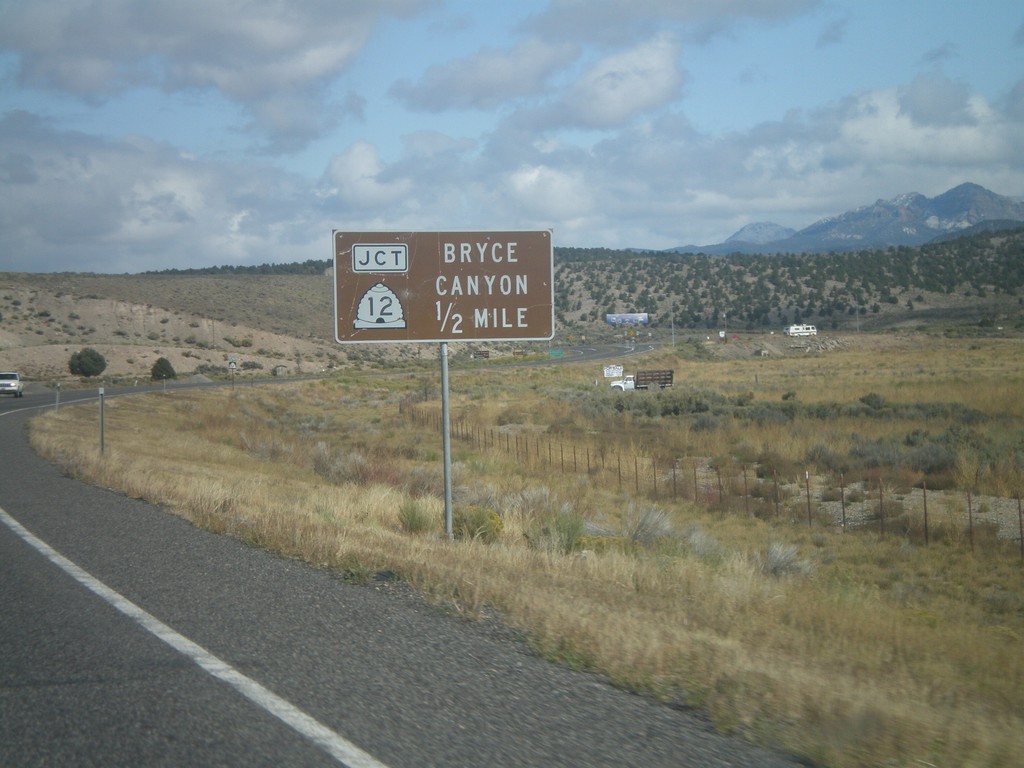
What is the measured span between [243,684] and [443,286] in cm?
827

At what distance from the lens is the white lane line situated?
15.9 feet

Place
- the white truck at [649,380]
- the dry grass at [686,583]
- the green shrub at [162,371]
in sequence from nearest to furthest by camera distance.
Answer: the dry grass at [686,583] < the white truck at [649,380] < the green shrub at [162,371]

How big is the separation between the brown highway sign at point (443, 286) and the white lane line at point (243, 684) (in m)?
5.36

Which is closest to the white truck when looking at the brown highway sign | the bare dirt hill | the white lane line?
the bare dirt hill

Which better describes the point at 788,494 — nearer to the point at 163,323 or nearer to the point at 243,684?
the point at 243,684

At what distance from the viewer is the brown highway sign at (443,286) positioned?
13.3m

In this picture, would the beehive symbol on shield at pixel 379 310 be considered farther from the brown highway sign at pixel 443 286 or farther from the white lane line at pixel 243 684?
the white lane line at pixel 243 684

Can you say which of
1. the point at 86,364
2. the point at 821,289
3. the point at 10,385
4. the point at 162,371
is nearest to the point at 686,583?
the point at 10,385

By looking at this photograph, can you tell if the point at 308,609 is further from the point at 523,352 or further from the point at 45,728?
the point at 523,352

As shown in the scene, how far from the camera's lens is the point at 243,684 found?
5.88m

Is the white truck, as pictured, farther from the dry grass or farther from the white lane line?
the white lane line

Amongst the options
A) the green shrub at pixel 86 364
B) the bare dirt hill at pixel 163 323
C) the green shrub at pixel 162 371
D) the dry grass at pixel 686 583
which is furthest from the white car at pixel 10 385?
the dry grass at pixel 686 583

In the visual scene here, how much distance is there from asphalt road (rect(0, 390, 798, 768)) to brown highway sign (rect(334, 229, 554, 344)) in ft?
Answer: 15.5

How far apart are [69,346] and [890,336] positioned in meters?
86.6
